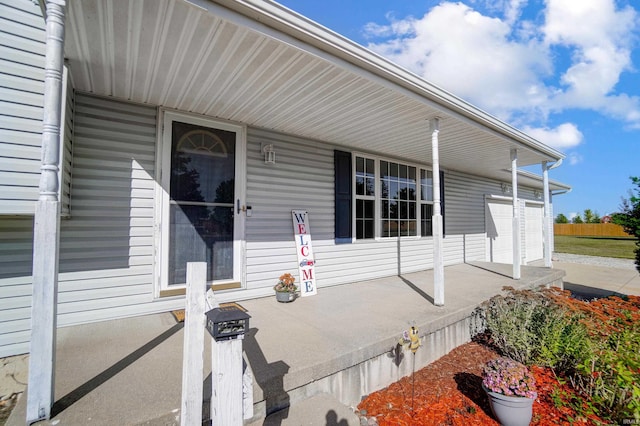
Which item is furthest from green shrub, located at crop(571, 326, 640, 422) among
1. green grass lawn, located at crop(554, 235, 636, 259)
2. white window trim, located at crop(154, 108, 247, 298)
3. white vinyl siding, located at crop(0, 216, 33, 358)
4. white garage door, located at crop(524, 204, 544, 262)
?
green grass lawn, located at crop(554, 235, 636, 259)

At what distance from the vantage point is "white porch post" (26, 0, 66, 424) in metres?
1.54

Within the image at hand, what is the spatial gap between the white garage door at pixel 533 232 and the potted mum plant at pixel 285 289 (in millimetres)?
9317

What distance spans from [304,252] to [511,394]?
2.95 metres

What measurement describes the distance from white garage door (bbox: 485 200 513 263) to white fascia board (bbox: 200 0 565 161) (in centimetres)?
568

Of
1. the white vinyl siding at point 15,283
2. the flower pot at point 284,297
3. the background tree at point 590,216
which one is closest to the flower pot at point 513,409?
the flower pot at point 284,297

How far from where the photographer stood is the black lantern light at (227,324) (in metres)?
1.05

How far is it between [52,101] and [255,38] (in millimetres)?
1350

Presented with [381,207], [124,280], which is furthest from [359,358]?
[381,207]

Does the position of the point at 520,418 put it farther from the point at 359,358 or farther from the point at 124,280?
the point at 124,280

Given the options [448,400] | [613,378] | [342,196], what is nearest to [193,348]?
[448,400]

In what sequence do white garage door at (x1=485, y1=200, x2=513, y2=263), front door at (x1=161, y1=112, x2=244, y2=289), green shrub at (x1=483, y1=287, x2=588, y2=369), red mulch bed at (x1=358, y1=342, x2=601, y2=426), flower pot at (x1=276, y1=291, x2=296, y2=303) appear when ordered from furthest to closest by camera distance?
1. white garage door at (x1=485, y1=200, x2=513, y2=263)
2. flower pot at (x1=276, y1=291, x2=296, y2=303)
3. front door at (x1=161, y1=112, x2=244, y2=289)
4. green shrub at (x1=483, y1=287, x2=588, y2=369)
5. red mulch bed at (x1=358, y1=342, x2=601, y2=426)

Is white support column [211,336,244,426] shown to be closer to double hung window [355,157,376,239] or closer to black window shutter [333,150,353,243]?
black window shutter [333,150,353,243]

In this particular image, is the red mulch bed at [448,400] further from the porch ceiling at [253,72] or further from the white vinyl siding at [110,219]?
the porch ceiling at [253,72]

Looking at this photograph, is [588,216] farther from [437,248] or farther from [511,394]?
[511,394]
